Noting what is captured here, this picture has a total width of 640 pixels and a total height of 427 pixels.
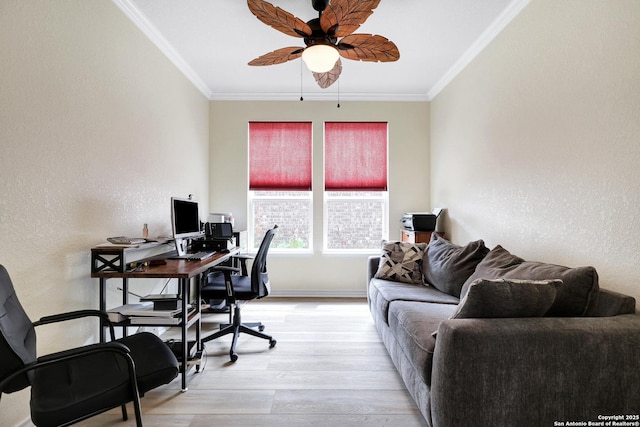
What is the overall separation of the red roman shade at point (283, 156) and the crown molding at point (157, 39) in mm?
971

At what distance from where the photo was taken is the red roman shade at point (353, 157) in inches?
180

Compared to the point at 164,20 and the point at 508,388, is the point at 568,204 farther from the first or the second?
the point at 164,20

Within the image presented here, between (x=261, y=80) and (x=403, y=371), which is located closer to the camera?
(x=403, y=371)

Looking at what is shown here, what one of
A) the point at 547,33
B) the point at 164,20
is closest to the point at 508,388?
the point at 547,33

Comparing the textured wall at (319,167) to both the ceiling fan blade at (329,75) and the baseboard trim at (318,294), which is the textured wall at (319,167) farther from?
the ceiling fan blade at (329,75)

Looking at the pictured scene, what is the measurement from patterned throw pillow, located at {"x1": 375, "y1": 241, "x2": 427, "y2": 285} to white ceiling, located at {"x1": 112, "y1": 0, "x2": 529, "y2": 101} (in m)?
1.99

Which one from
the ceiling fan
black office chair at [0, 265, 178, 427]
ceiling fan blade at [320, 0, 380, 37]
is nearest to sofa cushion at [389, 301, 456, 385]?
black office chair at [0, 265, 178, 427]

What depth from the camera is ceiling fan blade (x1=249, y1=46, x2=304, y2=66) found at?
8.07 ft

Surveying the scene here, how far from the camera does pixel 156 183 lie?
311cm

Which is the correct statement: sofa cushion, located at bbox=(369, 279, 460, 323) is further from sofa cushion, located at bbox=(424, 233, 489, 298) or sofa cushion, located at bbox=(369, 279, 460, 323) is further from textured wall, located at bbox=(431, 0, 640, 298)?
textured wall, located at bbox=(431, 0, 640, 298)

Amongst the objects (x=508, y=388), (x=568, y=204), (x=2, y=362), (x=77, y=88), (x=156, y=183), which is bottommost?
(x=508, y=388)

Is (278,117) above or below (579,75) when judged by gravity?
above

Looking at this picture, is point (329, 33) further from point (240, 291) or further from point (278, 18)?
point (240, 291)

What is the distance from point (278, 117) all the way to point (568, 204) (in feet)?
11.5
